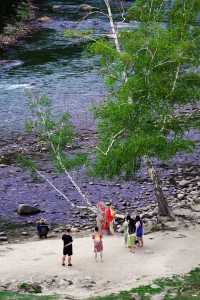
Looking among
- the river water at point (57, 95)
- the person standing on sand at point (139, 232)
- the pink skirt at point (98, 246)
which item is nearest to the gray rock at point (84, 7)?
the river water at point (57, 95)

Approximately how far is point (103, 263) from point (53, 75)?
37.4 meters

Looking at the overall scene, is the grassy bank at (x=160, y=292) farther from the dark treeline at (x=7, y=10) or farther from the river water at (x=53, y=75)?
the dark treeline at (x=7, y=10)

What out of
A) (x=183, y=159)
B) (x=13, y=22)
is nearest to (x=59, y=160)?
(x=183, y=159)

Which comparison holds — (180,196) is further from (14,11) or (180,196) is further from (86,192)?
(14,11)

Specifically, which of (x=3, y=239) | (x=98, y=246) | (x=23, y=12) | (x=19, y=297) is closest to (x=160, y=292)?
(x=98, y=246)

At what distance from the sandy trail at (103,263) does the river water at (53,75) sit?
18.4 m

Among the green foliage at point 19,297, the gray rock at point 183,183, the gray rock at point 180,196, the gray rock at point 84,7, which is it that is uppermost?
the gray rock at point 84,7

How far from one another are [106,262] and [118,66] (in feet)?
30.6

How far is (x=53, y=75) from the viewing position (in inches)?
2440

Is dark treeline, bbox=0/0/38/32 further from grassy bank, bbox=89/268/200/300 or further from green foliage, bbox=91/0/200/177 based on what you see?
grassy bank, bbox=89/268/200/300

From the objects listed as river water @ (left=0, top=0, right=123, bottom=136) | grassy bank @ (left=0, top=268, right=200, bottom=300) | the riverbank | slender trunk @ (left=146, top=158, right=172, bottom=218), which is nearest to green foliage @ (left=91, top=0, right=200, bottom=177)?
slender trunk @ (left=146, top=158, right=172, bottom=218)

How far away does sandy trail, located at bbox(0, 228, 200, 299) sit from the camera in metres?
25.1

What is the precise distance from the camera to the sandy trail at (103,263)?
25109 millimetres

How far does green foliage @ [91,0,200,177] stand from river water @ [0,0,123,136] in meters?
14.4
